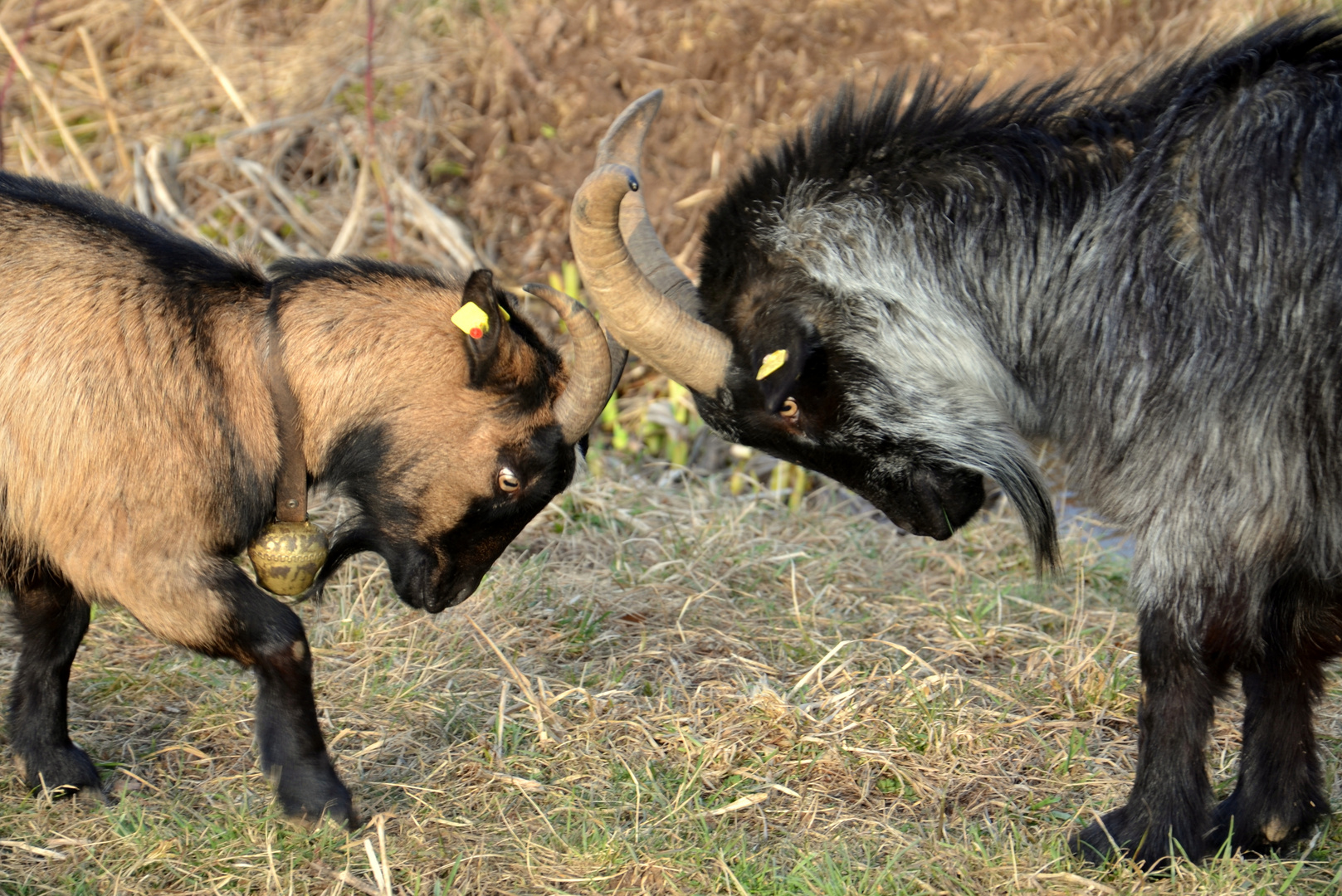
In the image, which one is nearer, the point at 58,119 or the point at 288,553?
the point at 288,553

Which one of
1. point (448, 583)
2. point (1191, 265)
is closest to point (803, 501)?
point (448, 583)

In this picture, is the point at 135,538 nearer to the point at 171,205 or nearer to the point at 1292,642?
the point at 1292,642

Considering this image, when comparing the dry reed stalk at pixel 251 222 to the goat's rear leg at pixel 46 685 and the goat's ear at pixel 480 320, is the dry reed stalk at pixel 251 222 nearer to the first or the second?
the goat's rear leg at pixel 46 685

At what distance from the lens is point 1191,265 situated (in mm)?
3221

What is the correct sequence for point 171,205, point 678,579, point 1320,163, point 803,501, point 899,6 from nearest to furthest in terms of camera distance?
point 1320,163, point 678,579, point 803,501, point 171,205, point 899,6

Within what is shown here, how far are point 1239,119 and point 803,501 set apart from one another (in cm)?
333

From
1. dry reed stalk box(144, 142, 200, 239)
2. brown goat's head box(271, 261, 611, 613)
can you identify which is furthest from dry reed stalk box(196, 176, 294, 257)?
brown goat's head box(271, 261, 611, 613)

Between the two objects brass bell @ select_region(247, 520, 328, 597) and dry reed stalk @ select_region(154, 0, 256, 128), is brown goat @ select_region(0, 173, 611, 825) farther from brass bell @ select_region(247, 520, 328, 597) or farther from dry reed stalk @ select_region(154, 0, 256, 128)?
dry reed stalk @ select_region(154, 0, 256, 128)

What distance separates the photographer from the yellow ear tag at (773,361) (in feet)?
12.2

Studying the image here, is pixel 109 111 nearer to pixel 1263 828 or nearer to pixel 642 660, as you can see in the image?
pixel 642 660

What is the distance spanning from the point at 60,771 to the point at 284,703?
866 mm

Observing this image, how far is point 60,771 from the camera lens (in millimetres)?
3809

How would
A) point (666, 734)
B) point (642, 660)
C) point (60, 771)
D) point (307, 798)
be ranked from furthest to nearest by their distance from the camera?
point (642, 660), point (666, 734), point (60, 771), point (307, 798)

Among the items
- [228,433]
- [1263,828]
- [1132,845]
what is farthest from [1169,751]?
[228,433]
